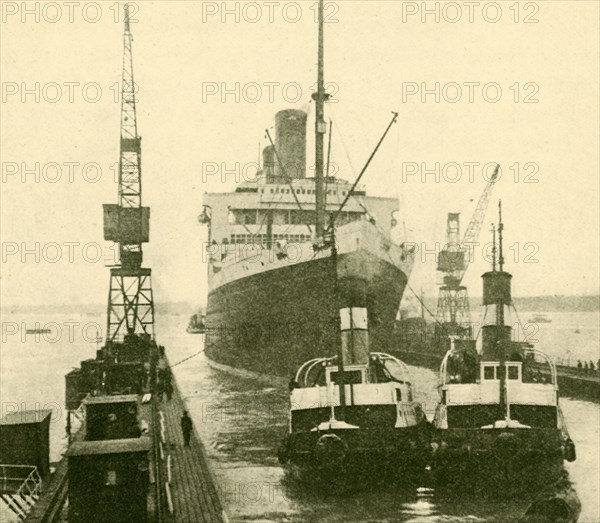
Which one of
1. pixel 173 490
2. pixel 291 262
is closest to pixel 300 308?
pixel 291 262

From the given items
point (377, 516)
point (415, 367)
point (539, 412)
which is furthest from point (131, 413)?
point (415, 367)

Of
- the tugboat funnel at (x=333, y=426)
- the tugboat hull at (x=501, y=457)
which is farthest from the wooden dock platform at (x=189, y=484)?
the tugboat hull at (x=501, y=457)

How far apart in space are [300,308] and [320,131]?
7267mm

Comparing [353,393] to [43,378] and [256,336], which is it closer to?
[256,336]

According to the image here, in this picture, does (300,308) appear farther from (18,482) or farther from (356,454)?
(18,482)

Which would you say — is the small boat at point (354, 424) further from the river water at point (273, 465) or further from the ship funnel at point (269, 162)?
the ship funnel at point (269, 162)

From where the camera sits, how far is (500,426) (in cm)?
1380

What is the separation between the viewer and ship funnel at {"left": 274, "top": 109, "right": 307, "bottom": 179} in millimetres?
35188

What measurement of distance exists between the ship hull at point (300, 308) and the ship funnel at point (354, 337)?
21.2 feet

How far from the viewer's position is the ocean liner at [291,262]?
25516 mm

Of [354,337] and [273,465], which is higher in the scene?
[354,337]

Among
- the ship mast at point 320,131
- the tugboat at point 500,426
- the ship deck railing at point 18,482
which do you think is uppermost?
the ship mast at point 320,131

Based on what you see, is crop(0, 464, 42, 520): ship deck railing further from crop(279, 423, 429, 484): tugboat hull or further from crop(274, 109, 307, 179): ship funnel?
crop(274, 109, 307, 179): ship funnel

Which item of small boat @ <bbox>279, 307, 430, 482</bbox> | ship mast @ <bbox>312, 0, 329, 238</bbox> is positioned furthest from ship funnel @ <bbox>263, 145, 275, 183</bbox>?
small boat @ <bbox>279, 307, 430, 482</bbox>
